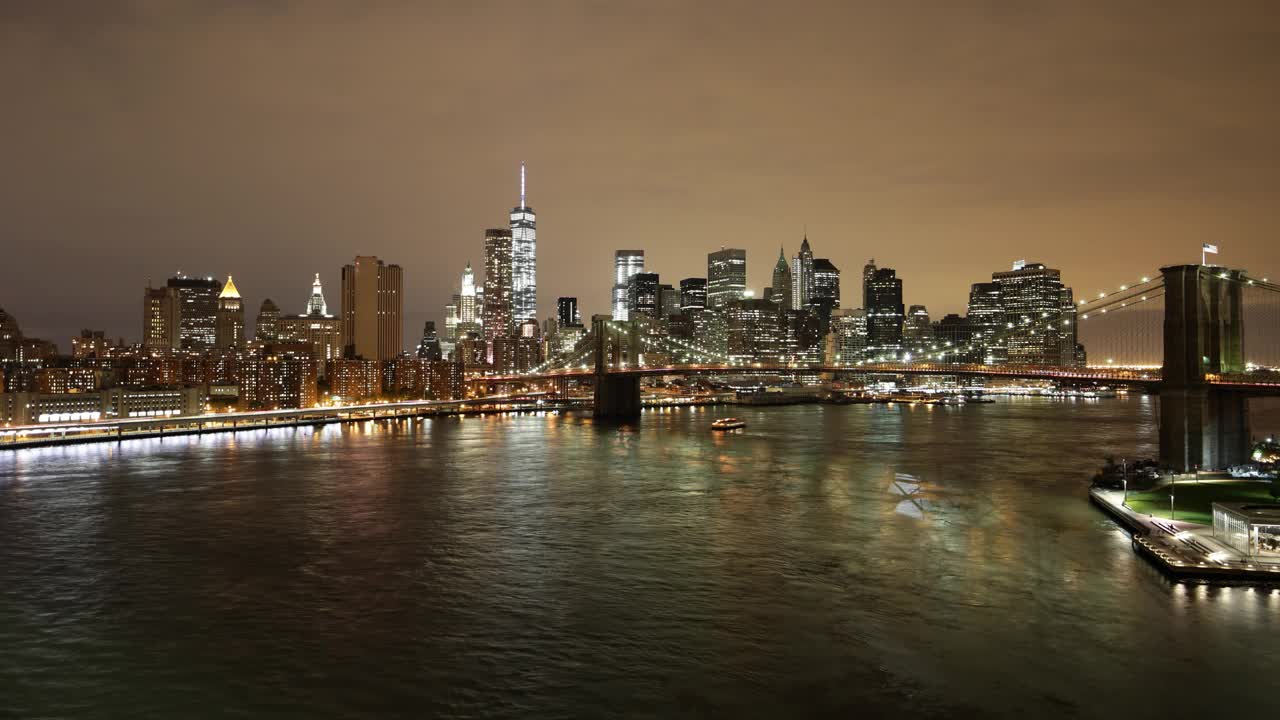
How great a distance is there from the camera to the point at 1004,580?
22203 millimetres

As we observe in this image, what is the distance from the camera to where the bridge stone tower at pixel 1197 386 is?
34812mm

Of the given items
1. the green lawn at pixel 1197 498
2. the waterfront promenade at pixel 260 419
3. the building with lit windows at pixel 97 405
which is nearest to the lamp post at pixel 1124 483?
the green lawn at pixel 1197 498

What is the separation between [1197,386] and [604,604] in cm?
2864

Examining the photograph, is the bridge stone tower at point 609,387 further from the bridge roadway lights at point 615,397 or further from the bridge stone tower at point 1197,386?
the bridge stone tower at point 1197,386

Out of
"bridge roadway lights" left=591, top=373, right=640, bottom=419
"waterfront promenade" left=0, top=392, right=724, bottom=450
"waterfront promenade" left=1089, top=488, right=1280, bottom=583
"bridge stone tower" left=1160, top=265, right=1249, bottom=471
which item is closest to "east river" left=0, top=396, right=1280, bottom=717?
"waterfront promenade" left=1089, top=488, right=1280, bottom=583

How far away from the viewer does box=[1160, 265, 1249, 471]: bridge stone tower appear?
34.8 meters

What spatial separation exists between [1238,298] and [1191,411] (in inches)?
259

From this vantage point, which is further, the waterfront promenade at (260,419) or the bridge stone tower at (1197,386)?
the waterfront promenade at (260,419)

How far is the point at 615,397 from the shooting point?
100688 millimetres

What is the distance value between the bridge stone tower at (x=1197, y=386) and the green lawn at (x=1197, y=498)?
346 cm

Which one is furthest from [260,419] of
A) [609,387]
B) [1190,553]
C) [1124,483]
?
[1190,553]

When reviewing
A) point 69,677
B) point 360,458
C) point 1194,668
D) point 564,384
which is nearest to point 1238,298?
point 1194,668

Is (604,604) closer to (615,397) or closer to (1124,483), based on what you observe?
(1124,483)

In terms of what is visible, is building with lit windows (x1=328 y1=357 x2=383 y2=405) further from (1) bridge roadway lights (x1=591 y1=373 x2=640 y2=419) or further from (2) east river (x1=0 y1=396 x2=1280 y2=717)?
(2) east river (x1=0 y1=396 x2=1280 y2=717)
